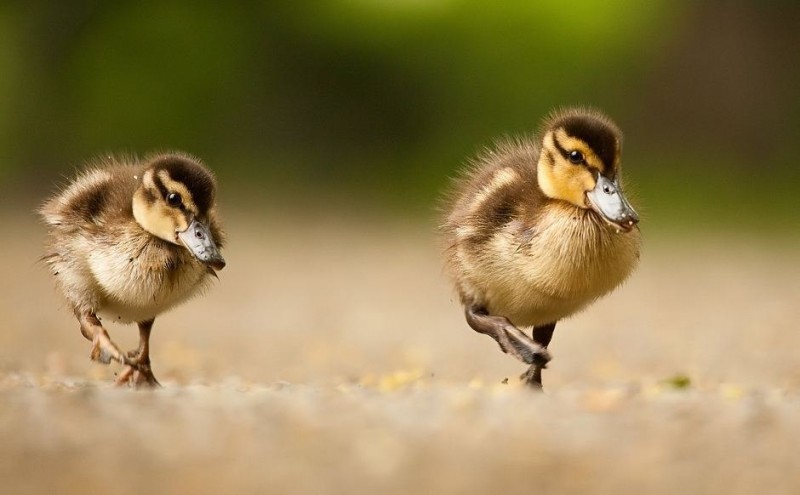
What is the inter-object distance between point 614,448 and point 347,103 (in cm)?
1231

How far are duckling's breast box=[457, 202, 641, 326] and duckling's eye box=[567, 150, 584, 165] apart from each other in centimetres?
14

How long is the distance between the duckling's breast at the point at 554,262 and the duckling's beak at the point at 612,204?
0.19 feet

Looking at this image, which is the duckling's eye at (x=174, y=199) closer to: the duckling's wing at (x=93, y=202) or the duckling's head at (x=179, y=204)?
the duckling's head at (x=179, y=204)

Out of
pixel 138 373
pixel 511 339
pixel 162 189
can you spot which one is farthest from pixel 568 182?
pixel 138 373

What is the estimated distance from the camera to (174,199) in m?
4.16

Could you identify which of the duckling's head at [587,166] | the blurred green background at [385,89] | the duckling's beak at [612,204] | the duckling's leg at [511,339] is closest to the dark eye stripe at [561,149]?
the duckling's head at [587,166]

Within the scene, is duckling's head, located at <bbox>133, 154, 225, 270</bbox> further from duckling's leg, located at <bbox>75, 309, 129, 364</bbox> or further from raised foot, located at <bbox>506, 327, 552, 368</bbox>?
raised foot, located at <bbox>506, 327, 552, 368</bbox>

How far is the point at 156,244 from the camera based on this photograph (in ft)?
13.9

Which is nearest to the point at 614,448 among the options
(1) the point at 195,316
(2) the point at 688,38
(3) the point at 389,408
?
(3) the point at 389,408

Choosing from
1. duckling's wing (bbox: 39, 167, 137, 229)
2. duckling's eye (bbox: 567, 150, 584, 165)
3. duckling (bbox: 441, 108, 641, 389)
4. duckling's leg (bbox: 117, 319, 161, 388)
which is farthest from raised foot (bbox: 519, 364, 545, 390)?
duckling's wing (bbox: 39, 167, 137, 229)

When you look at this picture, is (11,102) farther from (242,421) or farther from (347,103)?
(242,421)

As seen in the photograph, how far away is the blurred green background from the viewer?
45.8 ft

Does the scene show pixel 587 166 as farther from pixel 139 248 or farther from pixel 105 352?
pixel 105 352

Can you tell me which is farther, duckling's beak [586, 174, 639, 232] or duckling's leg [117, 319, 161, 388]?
duckling's leg [117, 319, 161, 388]
